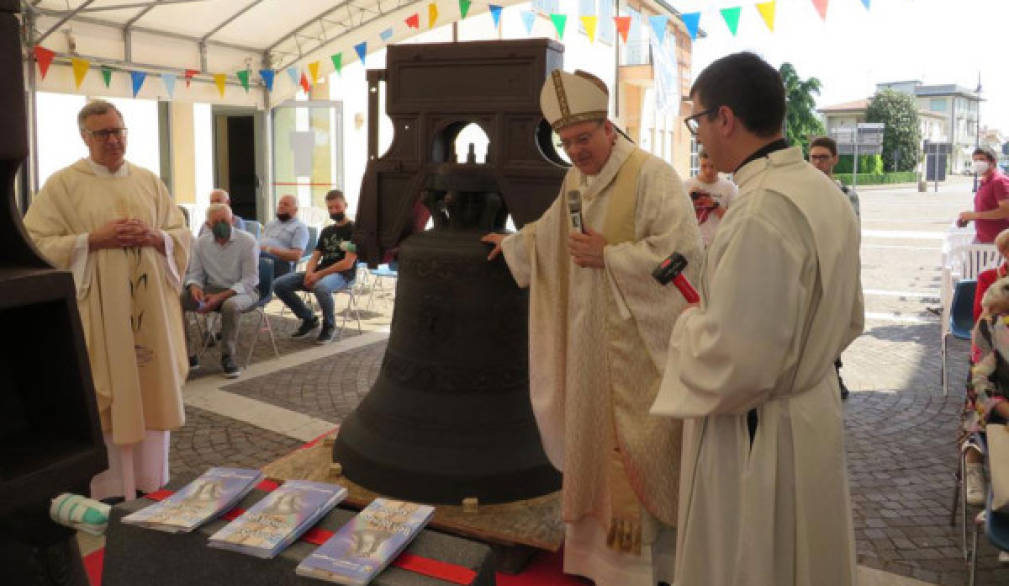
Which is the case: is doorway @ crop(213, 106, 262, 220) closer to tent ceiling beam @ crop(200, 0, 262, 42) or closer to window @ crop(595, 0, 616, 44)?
tent ceiling beam @ crop(200, 0, 262, 42)

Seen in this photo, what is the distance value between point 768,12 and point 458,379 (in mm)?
6315

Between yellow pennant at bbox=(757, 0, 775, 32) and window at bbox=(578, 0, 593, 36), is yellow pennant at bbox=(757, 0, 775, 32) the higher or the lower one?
the lower one

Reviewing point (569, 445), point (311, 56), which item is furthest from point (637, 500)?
point (311, 56)

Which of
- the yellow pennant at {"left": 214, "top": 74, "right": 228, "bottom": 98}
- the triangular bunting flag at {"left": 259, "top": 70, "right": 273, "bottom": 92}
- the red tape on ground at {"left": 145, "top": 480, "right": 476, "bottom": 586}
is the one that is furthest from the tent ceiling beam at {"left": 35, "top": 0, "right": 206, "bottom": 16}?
the red tape on ground at {"left": 145, "top": 480, "right": 476, "bottom": 586}

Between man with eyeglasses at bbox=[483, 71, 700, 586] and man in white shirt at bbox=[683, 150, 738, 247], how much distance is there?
Answer: 2502mm

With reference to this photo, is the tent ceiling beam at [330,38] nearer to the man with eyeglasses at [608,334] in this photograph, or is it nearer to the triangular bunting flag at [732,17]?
the triangular bunting flag at [732,17]

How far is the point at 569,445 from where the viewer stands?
3.45m

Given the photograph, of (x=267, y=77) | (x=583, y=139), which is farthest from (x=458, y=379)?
(x=267, y=77)

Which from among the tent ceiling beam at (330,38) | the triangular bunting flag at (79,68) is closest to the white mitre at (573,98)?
the triangular bunting flag at (79,68)

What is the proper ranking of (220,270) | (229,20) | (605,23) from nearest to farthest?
(220,270), (229,20), (605,23)

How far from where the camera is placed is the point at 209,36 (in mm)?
11461

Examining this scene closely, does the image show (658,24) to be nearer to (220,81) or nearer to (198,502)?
(220,81)

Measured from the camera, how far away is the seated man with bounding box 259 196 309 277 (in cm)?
939

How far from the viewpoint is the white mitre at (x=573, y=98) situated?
3189 mm
